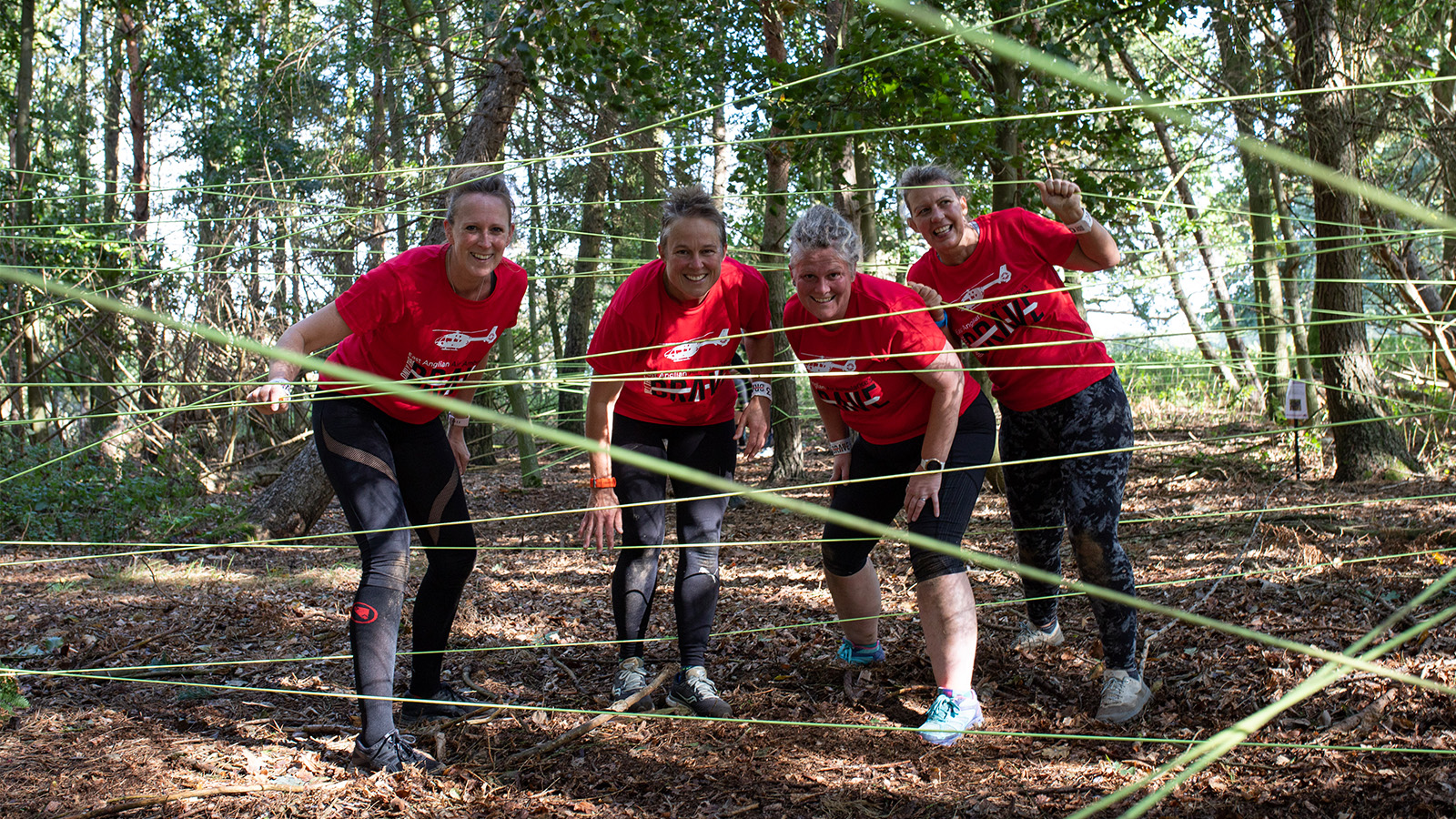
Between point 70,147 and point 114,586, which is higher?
point 70,147

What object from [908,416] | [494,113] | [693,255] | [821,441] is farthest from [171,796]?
[821,441]

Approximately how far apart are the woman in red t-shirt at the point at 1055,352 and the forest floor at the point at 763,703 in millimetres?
171

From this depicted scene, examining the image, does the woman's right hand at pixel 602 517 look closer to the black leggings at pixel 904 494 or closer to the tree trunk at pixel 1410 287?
the black leggings at pixel 904 494

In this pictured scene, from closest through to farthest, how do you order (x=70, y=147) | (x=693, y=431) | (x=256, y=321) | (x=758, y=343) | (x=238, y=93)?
1. (x=693, y=431)
2. (x=758, y=343)
3. (x=256, y=321)
4. (x=238, y=93)
5. (x=70, y=147)

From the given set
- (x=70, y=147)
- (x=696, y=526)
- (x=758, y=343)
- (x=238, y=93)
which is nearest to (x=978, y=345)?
(x=758, y=343)

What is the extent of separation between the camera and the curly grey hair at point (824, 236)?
2486 millimetres

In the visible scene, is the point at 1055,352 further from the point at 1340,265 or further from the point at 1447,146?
the point at 1447,146

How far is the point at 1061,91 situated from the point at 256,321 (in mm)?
6366

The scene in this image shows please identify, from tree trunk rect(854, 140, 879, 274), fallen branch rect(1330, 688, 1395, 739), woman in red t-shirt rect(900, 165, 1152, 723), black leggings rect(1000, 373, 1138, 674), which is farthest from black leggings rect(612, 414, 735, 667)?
tree trunk rect(854, 140, 879, 274)

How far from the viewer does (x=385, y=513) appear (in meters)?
2.42

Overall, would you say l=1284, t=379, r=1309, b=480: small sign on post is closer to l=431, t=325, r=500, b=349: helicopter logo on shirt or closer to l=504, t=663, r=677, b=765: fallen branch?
l=504, t=663, r=677, b=765: fallen branch

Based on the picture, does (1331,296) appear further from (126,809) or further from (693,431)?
(126,809)

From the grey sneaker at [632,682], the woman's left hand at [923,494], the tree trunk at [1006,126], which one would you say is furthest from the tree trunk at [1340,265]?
the grey sneaker at [632,682]

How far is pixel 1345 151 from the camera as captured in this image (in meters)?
5.27
